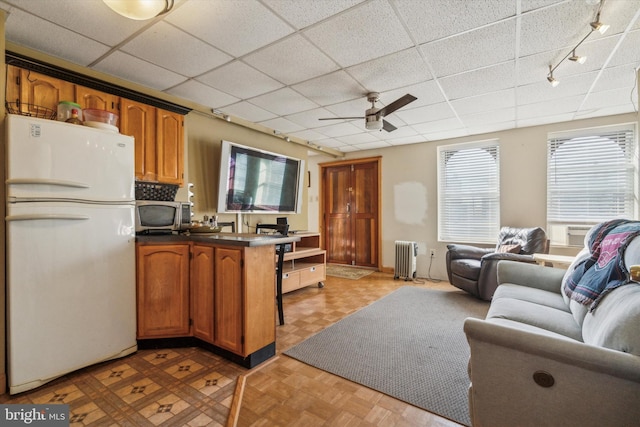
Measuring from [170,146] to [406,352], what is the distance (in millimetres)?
2906

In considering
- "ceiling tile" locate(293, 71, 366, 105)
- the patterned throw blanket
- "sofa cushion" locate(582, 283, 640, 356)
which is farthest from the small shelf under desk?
"sofa cushion" locate(582, 283, 640, 356)

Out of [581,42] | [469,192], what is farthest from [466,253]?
[581,42]

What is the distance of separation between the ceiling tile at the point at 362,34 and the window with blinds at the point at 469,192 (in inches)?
128

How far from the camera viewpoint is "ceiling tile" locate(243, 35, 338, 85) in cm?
221

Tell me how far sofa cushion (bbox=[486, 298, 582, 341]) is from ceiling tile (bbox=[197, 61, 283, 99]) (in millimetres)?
2644

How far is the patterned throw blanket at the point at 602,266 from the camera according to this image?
1501 mm

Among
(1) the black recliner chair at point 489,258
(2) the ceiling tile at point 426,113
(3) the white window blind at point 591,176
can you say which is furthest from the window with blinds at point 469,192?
(2) the ceiling tile at point 426,113

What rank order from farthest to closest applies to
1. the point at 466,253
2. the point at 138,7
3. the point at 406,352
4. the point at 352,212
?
1. the point at 352,212
2. the point at 466,253
3. the point at 406,352
4. the point at 138,7

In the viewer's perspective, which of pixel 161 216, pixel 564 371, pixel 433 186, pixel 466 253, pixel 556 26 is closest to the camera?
pixel 564 371

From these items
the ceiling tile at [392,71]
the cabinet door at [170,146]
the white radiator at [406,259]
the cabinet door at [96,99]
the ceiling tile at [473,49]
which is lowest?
the white radiator at [406,259]

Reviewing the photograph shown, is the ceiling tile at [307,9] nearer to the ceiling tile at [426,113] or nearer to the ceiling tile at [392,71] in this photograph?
the ceiling tile at [392,71]

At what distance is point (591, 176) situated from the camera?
397 centimetres

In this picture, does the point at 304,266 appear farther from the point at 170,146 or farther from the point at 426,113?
the point at 426,113

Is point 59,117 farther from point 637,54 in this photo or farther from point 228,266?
point 637,54
